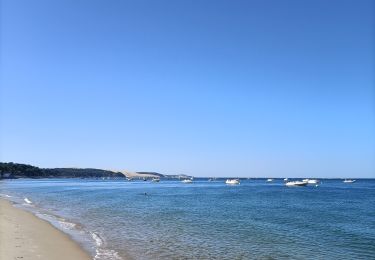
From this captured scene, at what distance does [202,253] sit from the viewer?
2281 cm

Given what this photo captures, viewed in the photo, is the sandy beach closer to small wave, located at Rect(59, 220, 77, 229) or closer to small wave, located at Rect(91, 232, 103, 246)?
small wave, located at Rect(91, 232, 103, 246)

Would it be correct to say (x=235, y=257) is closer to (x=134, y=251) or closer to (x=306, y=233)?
(x=134, y=251)

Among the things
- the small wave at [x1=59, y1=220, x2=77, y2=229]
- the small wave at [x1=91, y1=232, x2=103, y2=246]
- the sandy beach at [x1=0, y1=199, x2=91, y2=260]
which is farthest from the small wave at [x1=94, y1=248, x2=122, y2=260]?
the small wave at [x1=59, y1=220, x2=77, y2=229]

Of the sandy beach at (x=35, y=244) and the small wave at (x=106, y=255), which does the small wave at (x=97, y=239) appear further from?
the small wave at (x=106, y=255)

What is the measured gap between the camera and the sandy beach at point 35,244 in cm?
1972

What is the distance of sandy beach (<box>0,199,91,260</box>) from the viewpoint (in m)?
19.7

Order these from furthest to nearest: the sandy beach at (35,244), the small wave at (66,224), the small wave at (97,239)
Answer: the small wave at (66,224)
the small wave at (97,239)
the sandy beach at (35,244)

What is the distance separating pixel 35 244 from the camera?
23.0m

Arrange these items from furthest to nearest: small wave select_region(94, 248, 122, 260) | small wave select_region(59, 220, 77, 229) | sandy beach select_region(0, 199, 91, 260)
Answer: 1. small wave select_region(59, 220, 77, 229)
2. small wave select_region(94, 248, 122, 260)
3. sandy beach select_region(0, 199, 91, 260)

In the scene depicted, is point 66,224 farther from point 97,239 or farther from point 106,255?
point 106,255

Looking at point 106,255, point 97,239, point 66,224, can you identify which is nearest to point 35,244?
point 106,255

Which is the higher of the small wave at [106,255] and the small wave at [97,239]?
the small wave at [97,239]

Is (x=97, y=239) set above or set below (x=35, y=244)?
below

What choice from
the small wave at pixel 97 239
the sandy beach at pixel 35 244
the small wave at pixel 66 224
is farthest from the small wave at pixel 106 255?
the small wave at pixel 66 224
